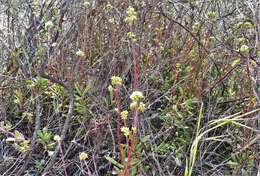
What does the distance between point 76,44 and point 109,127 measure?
533mm

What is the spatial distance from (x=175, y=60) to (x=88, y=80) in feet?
1.54

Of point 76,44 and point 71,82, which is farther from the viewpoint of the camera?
point 76,44

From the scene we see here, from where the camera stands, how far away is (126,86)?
208cm

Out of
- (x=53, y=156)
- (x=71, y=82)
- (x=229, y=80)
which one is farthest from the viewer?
(x=229, y=80)

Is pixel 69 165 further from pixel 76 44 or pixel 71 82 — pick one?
pixel 76 44

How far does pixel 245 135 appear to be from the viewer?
1.65 m

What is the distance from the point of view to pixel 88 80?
1.90 m

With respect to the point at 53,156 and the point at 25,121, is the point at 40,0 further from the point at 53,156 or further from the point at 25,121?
the point at 53,156

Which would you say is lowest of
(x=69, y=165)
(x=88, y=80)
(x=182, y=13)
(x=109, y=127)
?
(x=69, y=165)

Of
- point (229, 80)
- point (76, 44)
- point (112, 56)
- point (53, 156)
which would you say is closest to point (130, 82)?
point (112, 56)

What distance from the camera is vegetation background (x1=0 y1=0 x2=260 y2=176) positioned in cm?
173

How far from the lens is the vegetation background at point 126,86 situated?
173 centimetres

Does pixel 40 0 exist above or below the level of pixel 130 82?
above

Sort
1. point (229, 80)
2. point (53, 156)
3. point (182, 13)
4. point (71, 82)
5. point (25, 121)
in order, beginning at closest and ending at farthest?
1. point (53, 156)
2. point (71, 82)
3. point (25, 121)
4. point (229, 80)
5. point (182, 13)
